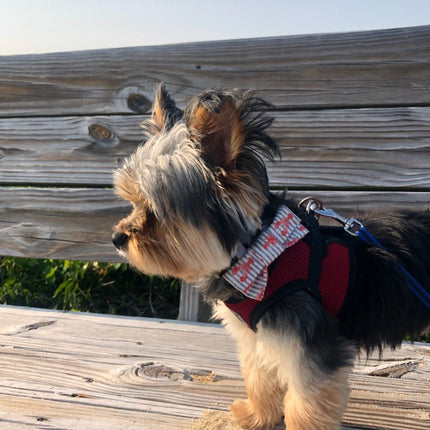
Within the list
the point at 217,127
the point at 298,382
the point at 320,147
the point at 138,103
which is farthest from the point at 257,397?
the point at 138,103

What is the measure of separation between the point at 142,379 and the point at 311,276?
0.94 meters

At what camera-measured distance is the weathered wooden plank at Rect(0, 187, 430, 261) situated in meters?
3.11

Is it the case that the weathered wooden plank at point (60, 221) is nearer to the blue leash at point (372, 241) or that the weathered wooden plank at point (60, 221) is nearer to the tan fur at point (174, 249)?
the blue leash at point (372, 241)

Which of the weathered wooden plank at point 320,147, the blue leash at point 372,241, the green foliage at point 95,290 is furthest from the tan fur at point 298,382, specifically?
the green foliage at point 95,290

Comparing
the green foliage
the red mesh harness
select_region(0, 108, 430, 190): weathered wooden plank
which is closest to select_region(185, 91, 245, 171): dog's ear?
the red mesh harness

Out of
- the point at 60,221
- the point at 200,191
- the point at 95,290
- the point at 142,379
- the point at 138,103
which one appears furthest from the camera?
the point at 95,290

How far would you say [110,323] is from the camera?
294cm

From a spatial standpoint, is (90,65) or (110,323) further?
(90,65)

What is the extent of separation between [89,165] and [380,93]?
5.52 feet

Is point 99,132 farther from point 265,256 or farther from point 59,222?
point 265,256

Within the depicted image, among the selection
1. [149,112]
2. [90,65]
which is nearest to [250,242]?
[149,112]

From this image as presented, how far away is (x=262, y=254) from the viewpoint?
1.76 metres

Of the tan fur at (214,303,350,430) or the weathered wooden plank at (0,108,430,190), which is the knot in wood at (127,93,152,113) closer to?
the weathered wooden plank at (0,108,430,190)

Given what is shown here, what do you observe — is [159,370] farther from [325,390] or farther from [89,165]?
[89,165]
